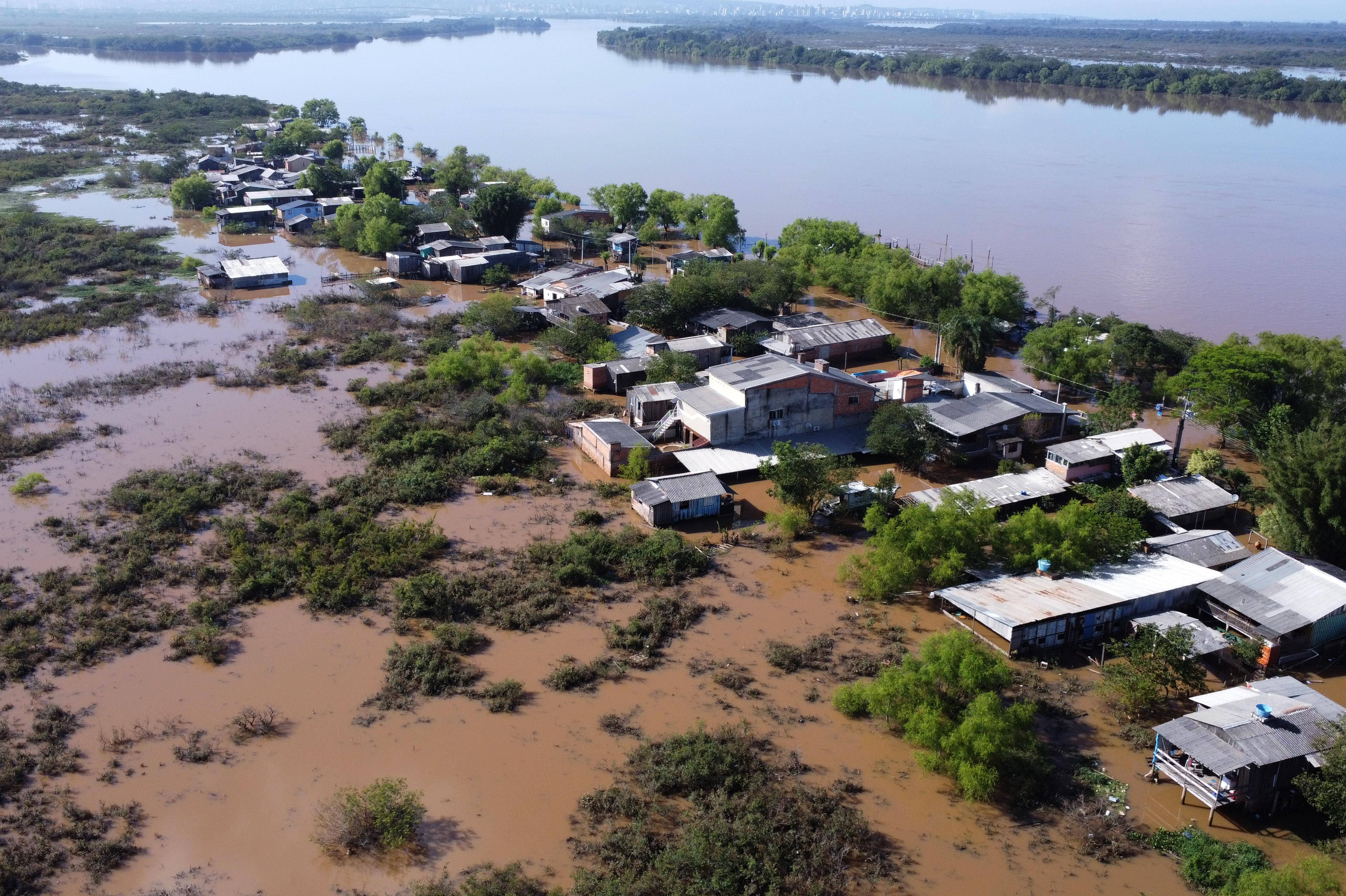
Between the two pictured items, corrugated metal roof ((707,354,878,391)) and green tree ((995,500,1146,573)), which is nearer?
green tree ((995,500,1146,573))

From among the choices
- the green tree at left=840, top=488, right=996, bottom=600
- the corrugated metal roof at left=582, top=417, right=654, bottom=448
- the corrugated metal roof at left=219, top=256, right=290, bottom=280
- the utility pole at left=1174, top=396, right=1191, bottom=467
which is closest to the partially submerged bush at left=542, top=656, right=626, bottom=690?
the green tree at left=840, top=488, right=996, bottom=600

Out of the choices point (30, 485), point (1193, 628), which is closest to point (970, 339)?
point (1193, 628)

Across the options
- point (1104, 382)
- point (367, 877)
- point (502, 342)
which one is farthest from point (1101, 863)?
point (502, 342)

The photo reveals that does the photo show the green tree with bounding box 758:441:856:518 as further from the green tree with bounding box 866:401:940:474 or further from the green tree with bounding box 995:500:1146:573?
the green tree with bounding box 995:500:1146:573

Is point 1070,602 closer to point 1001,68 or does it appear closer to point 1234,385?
point 1234,385

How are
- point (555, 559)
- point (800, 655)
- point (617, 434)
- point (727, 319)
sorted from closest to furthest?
point (800, 655) < point (555, 559) < point (617, 434) < point (727, 319)

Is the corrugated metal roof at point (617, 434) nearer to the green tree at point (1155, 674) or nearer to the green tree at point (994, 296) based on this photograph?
the green tree at point (1155, 674)
